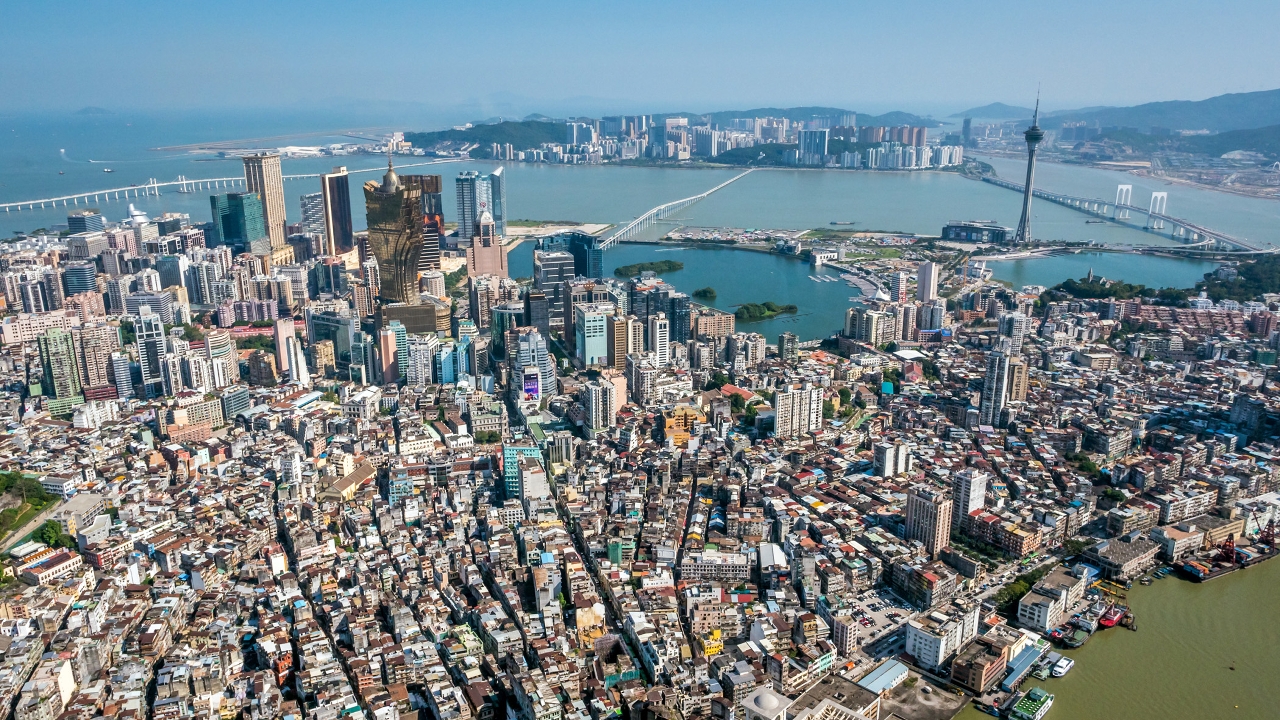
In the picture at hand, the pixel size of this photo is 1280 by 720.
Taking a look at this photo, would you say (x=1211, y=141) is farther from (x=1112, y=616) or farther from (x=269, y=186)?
(x=1112, y=616)

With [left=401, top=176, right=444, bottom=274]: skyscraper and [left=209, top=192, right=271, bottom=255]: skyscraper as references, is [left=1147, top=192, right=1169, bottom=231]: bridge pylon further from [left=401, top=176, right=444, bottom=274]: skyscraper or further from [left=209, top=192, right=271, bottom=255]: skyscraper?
[left=209, top=192, right=271, bottom=255]: skyscraper

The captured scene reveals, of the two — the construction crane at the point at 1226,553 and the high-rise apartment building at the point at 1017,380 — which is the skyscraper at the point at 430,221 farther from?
the construction crane at the point at 1226,553

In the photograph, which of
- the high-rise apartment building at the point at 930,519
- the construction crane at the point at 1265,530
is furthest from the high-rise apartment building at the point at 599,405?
the construction crane at the point at 1265,530

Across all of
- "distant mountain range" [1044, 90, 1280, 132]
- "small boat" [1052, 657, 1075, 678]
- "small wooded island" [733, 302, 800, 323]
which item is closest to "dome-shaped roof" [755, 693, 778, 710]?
"small boat" [1052, 657, 1075, 678]

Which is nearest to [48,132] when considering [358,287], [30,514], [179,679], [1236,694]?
[358,287]

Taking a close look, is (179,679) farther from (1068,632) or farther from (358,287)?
(358,287)

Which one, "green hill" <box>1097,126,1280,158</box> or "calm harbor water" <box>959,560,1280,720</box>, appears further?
"green hill" <box>1097,126,1280,158</box>

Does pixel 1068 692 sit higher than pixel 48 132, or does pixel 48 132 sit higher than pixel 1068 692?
pixel 48 132
